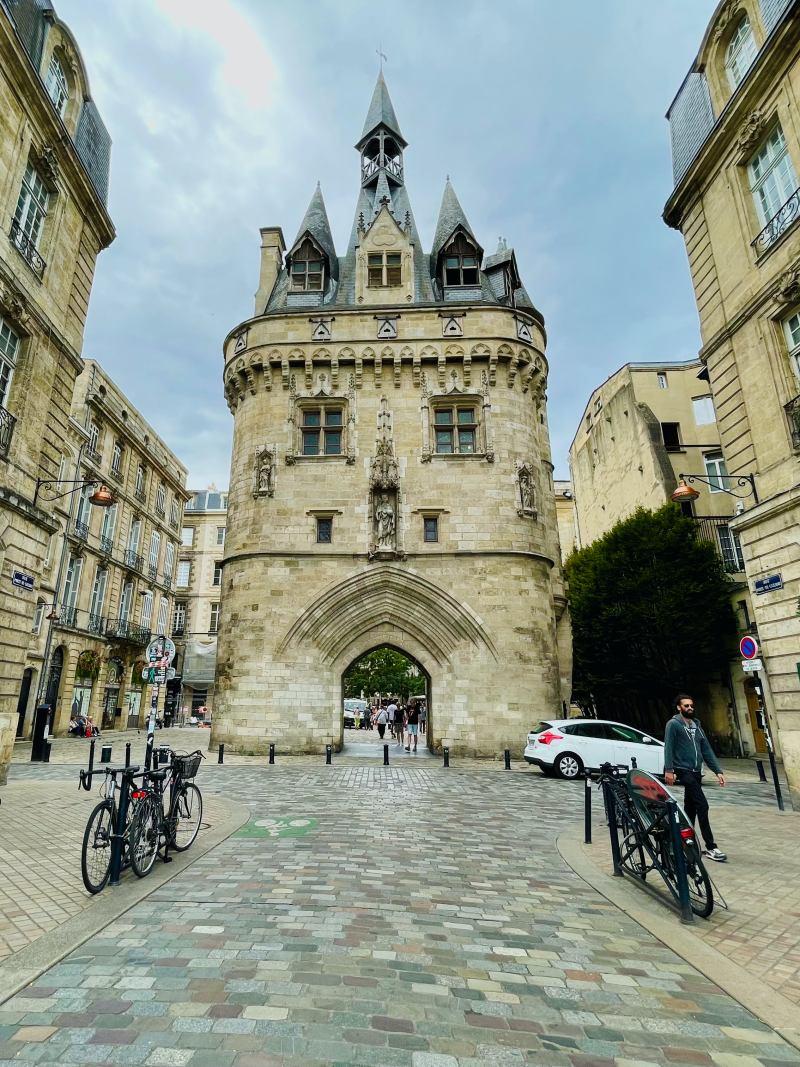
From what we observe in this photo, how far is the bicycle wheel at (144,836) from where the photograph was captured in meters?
5.10

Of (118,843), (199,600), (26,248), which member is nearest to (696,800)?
(118,843)

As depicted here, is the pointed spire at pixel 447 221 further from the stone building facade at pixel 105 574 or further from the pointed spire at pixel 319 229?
the stone building facade at pixel 105 574

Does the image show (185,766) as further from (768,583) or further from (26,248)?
(26,248)

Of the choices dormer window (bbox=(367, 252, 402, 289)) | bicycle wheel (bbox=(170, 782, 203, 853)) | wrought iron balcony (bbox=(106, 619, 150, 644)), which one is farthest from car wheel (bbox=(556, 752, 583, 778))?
wrought iron balcony (bbox=(106, 619, 150, 644))

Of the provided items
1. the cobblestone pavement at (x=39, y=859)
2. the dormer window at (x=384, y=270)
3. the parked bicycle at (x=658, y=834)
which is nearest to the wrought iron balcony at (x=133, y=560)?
the dormer window at (x=384, y=270)

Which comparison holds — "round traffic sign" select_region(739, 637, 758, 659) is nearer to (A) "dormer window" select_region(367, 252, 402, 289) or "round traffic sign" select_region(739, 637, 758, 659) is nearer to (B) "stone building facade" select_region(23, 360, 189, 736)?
A: (A) "dormer window" select_region(367, 252, 402, 289)

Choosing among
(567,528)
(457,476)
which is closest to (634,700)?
(457,476)

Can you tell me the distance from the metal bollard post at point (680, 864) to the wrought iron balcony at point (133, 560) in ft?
96.4

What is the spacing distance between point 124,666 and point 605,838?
91.0 feet

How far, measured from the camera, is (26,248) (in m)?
10.4

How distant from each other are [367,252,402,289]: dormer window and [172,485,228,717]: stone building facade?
77.7ft

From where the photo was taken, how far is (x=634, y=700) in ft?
78.4

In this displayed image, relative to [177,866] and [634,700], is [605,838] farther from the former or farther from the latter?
[634,700]

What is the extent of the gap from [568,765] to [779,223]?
1079 centimetres
